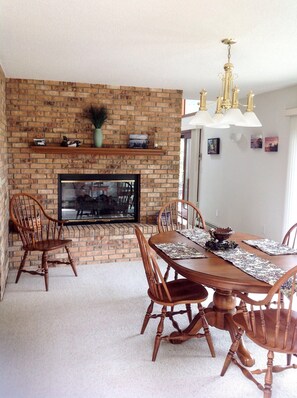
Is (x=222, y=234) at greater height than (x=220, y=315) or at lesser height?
greater

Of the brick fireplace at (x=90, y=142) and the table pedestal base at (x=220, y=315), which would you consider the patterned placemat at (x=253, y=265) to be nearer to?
the table pedestal base at (x=220, y=315)

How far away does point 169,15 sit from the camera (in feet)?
7.67

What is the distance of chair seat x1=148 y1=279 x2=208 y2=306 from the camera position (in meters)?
2.56

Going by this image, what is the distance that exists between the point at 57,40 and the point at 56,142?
1.93 meters

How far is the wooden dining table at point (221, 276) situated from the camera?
85.4 inches

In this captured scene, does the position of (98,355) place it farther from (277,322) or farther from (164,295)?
(277,322)

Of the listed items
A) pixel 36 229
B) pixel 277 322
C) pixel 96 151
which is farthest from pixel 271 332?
pixel 96 151

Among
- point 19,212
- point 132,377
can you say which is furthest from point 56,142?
point 132,377

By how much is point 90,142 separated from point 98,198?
746 millimetres

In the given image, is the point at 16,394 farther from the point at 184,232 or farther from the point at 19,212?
the point at 19,212

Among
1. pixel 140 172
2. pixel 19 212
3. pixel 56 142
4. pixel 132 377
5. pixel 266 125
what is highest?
pixel 266 125

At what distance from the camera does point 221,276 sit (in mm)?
2213

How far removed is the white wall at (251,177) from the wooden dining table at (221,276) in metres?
2.08

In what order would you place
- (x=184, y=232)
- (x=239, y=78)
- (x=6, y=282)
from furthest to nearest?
1. (x=239, y=78)
2. (x=6, y=282)
3. (x=184, y=232)
